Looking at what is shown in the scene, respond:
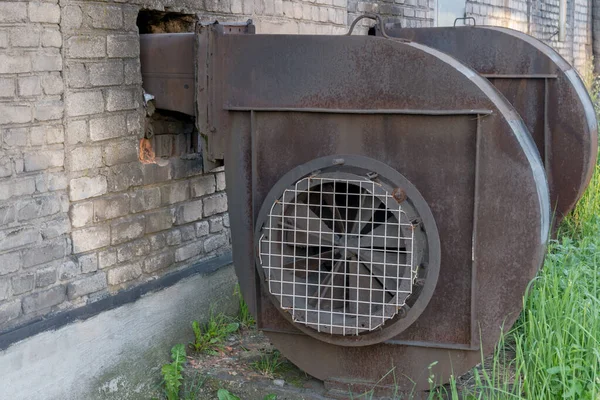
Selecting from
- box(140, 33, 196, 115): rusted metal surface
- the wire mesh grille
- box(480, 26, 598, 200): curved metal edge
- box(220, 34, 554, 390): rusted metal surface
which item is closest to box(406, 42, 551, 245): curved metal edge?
box(220, 34, 554, 390): rusted metal surface

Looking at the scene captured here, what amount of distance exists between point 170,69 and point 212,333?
5.13ft

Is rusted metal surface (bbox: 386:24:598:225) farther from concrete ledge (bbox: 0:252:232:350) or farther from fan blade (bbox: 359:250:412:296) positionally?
fan blade (bbox: 359:250:412:296)

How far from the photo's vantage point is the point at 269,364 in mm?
4184

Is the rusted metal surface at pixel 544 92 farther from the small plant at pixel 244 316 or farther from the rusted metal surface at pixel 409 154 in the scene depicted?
the small plant at pixel 244 316

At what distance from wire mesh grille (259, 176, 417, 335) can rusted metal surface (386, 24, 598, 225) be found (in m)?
2.23

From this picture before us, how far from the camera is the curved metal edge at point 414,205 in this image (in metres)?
3.45

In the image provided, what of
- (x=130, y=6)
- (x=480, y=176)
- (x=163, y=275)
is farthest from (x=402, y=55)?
(x=163, y=275)

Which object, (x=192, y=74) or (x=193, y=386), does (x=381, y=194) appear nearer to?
(x=192, y=74)

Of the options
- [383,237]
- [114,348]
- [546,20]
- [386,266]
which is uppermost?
[546,20]

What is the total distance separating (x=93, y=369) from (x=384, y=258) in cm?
156

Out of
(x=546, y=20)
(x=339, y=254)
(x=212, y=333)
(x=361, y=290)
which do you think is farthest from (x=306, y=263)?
(x=546, y=20)

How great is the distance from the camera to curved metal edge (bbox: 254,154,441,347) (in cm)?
345

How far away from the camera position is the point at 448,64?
11.2ft

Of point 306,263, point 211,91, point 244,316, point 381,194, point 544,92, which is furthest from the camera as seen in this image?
point 544,92
